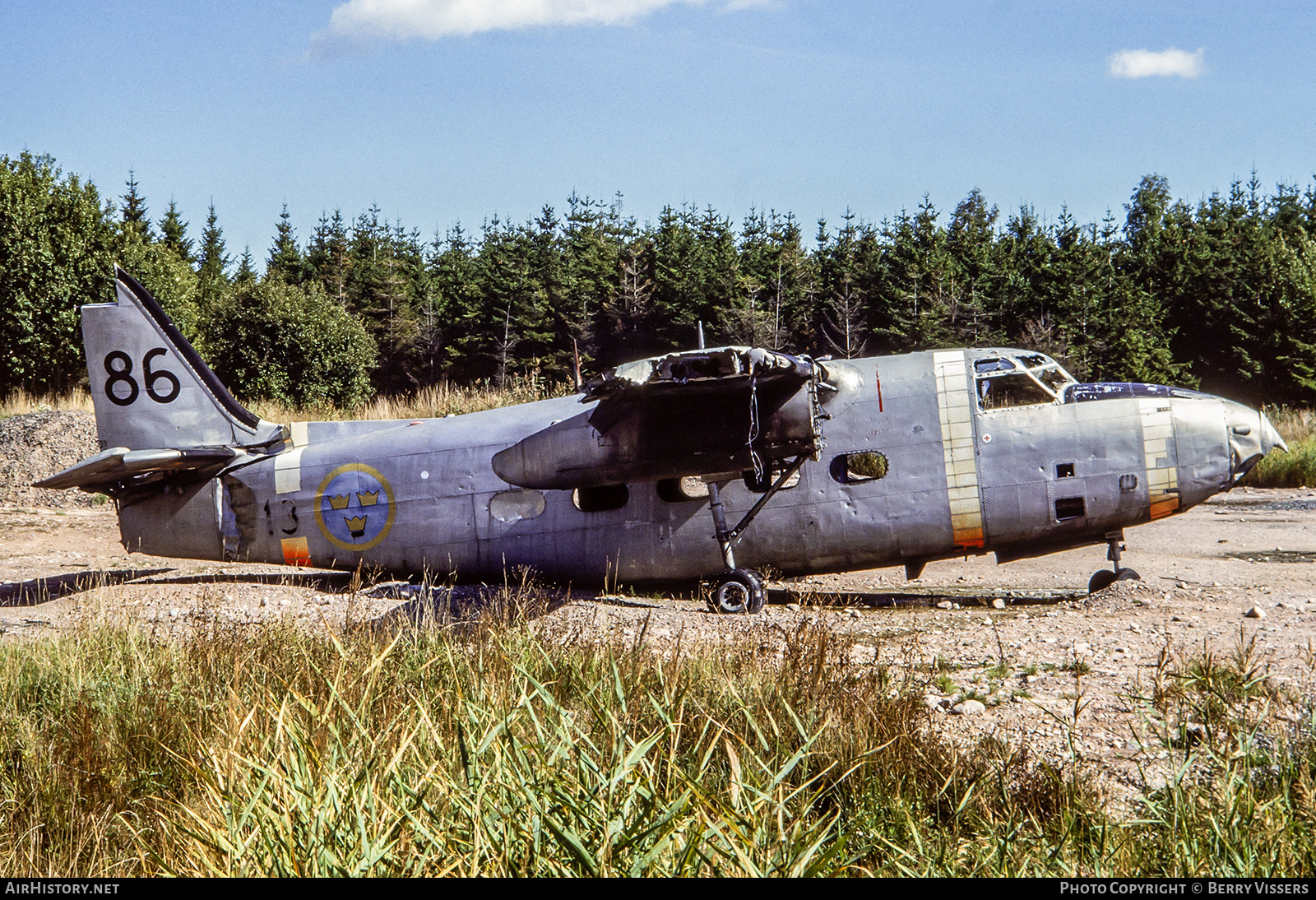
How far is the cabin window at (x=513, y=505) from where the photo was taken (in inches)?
497

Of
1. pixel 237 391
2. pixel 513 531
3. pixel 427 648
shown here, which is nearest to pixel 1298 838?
pixel 427 648

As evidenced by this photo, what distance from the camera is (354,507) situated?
42.4 feet

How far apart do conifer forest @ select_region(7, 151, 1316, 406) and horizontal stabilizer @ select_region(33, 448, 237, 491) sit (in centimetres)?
2309

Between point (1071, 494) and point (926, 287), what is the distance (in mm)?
46776

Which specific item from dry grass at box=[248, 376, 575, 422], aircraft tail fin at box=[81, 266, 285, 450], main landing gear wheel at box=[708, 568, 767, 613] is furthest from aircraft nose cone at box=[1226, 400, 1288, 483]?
dry grass at box=[248, 376, 575, 422]

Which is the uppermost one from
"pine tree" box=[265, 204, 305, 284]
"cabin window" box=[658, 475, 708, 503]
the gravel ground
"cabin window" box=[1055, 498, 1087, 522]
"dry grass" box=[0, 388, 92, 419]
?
"pine tree" box=[265, 204, 305, 284]

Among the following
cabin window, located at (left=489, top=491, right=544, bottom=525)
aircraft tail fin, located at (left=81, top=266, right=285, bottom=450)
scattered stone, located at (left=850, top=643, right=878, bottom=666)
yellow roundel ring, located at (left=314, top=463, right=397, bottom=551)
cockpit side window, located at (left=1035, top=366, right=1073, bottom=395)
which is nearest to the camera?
scattered stone, located at (left=850, top=643, right=878, bottom=666)

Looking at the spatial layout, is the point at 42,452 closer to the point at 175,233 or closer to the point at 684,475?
the point at 684,475

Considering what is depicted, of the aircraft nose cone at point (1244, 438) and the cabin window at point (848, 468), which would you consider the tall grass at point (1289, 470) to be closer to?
the aircraft nose cone at point (1244, 438)

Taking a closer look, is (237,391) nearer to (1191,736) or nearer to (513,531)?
(513,531)

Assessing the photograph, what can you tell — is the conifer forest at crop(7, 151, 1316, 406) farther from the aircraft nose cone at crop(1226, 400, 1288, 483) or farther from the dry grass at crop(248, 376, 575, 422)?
the aircraft nose cone at crop(1226, 400, 1288, 483)

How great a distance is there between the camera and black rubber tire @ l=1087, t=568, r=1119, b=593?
12047mm

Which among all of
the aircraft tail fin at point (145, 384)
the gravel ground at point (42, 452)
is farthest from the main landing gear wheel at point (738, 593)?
the gravel ground at point (42, 452)

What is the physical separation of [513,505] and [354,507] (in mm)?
2336
